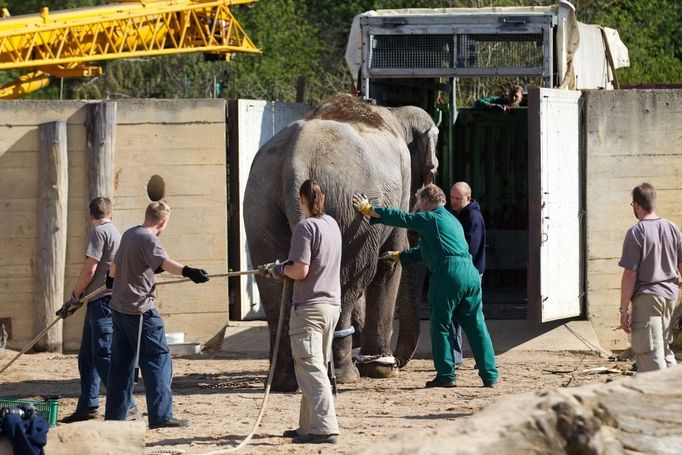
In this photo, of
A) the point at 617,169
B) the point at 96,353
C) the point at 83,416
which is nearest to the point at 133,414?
the point at 83,416

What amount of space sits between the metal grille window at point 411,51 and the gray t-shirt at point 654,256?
4.64 metres

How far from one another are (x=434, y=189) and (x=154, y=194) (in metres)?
4.21

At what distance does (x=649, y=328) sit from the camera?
410 inches

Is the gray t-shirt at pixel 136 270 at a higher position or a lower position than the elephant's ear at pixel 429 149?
lower

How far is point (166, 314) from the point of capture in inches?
590

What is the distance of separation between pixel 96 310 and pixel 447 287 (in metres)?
2.83

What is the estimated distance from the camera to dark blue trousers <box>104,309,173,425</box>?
1005cm

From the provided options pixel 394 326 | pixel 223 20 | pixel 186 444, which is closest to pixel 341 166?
pixel 186 444

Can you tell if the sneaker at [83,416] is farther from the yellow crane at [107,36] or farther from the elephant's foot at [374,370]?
the yellow crane at [107,36]

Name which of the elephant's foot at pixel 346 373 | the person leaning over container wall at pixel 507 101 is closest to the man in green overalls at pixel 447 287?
the elephant's foot at pixel 346 373

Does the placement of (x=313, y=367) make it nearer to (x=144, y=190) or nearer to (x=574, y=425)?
(x=574, y=425)

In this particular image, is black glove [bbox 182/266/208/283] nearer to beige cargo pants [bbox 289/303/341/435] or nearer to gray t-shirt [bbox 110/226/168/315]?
gray t-shirt [bbox 110/226/168/315]

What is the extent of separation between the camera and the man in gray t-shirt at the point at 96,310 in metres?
10.7

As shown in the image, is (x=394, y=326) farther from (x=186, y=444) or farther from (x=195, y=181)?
(x=186, y=444)
